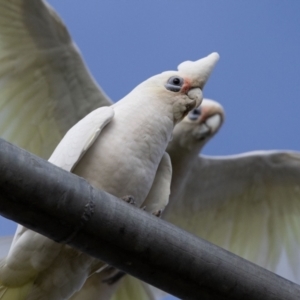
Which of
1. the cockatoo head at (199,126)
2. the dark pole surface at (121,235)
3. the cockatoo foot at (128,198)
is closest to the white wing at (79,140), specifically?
the cockatoo foot at (128,198)

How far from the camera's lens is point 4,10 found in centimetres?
360

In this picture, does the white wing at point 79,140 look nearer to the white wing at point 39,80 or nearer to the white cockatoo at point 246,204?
the white wing at point 39,80

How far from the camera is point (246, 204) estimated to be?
177 inches

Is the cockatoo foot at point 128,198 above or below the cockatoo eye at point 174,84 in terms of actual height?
below

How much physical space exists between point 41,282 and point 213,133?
4.94 feet

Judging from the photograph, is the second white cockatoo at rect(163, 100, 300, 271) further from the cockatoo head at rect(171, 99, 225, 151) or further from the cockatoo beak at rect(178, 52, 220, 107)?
the cockatoo beak at rect(178, 52, 220, 107)

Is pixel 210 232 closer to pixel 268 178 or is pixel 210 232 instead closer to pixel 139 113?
pixel 268 178

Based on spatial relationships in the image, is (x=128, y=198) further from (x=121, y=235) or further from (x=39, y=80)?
(x=39, y=80)

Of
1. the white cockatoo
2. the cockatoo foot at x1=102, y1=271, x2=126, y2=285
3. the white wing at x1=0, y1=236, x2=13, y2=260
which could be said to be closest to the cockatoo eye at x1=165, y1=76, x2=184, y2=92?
the cockatoo foot at x1=102, y1=271, x2=126, y2=285

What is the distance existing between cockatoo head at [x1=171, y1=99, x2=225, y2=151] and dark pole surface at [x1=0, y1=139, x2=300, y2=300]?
1.79m

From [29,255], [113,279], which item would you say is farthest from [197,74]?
[113,279]

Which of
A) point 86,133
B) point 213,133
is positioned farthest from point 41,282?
point 213,133

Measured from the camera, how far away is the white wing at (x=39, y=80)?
3662 millimetres

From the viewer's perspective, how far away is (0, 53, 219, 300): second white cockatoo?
273 cm
